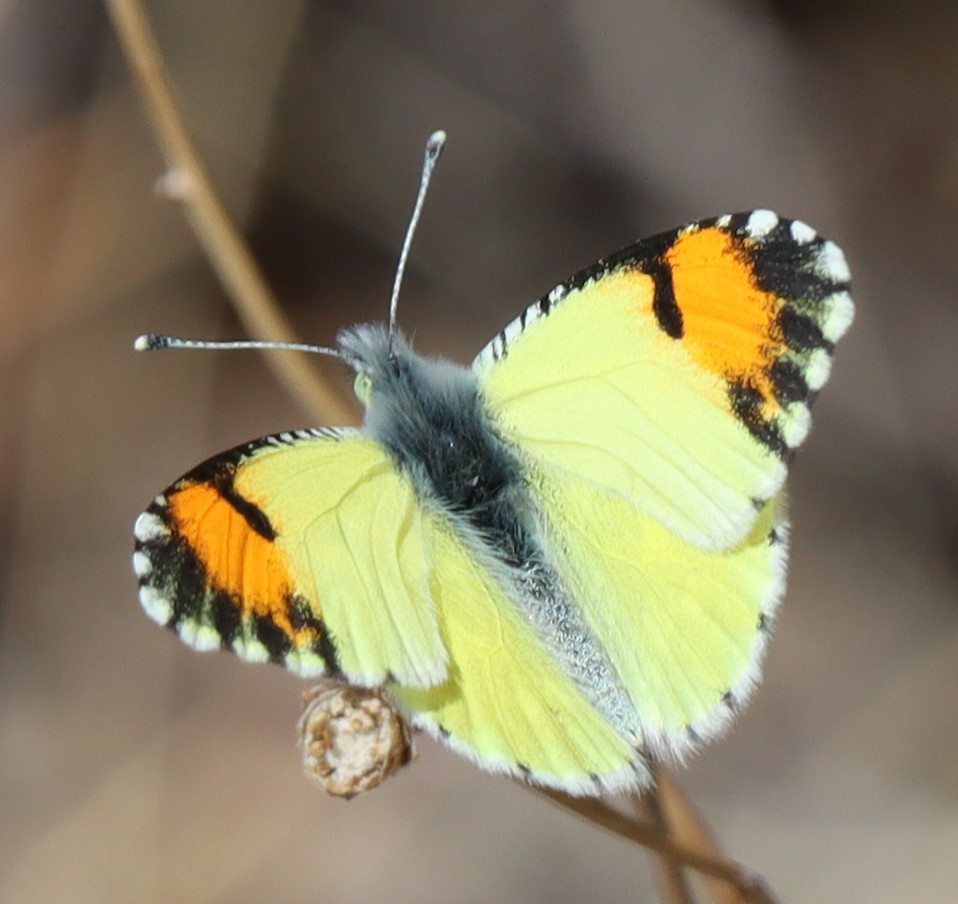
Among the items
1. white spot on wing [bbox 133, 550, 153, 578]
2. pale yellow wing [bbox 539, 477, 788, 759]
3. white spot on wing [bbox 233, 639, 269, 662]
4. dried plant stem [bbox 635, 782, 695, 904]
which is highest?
white spot on wing [bbox 133, 550, 153, 578]

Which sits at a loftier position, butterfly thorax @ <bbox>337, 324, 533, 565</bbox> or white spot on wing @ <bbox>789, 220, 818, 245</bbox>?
butterfly thorax @ <bbox>337, 324, 533, 565</bbox>

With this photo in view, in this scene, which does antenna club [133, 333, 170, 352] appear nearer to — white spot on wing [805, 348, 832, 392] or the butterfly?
the butterfly

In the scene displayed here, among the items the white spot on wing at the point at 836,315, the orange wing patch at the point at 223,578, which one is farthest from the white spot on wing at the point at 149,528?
the white spot on wing at the point at 836,315

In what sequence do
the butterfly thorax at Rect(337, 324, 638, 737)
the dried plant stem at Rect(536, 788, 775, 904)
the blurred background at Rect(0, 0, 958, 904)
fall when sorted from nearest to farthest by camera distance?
the dried plant stem at Rect(536, 788, 775, 904) → the butterfly thorax at Rect(337, 324, 638, 737) → the blurred background at Rect(0, 0, 958, 904)

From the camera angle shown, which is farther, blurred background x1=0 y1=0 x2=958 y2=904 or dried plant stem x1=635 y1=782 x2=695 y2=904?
blurred background x1=0 y1=0 x2=958 y2=904

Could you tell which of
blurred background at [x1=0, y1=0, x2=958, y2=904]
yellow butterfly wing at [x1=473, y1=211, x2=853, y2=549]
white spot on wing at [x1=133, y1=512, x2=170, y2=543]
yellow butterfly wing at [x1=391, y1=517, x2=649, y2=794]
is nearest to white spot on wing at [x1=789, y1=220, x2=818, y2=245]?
yellow butterfly wing at [x1=473, y1=211, x2=853, y2=549]
